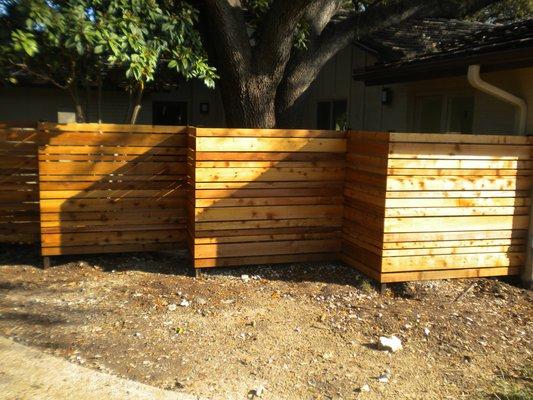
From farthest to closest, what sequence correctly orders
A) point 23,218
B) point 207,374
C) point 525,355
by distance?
1. point 23,218
2. point 525,355
3. point 207,374

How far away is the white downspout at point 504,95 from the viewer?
256 inches

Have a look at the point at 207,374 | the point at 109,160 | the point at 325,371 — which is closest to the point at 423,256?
the point at 325,371

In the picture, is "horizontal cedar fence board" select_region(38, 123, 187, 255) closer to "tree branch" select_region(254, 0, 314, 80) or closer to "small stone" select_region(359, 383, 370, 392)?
"tree branch" select_region(254, 0, 314, 80)

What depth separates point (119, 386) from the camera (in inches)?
149

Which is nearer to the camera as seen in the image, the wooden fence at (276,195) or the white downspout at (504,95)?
the wooden fence at (276,195)

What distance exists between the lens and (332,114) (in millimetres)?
12117

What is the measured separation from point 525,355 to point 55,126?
536 cm

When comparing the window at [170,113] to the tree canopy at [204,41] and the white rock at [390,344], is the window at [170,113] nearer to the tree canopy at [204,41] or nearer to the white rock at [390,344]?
the tree canopy at [204,41]

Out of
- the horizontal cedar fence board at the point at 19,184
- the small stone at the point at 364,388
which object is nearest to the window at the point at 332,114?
the horizontal cedar fence board at the point at 19,184

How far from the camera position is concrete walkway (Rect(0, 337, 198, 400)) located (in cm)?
362

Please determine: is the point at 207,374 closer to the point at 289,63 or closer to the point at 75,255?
the point at 75,255

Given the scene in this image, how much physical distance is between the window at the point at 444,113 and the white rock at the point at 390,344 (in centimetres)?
469

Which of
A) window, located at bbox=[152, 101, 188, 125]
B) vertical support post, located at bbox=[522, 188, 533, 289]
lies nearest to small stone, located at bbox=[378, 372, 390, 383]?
vertical support post, located at bbox=[522, 188, 533, 289]

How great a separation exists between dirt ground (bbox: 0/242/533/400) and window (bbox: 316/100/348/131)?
5726mm
